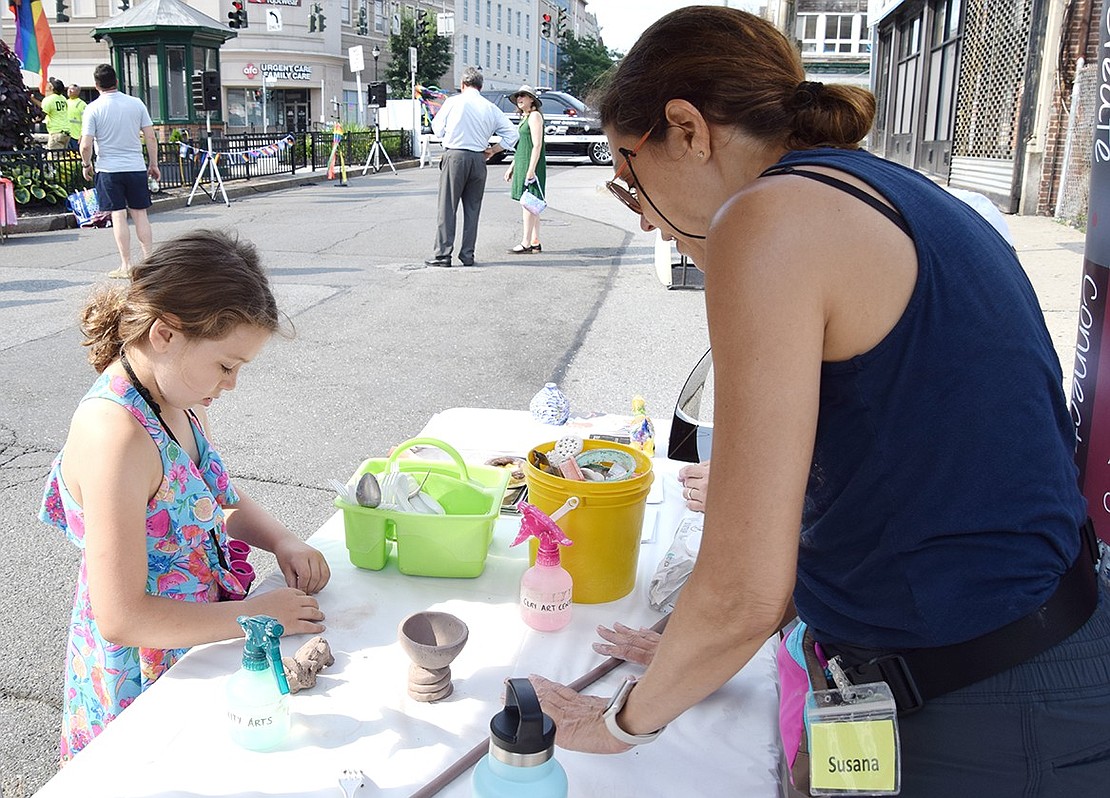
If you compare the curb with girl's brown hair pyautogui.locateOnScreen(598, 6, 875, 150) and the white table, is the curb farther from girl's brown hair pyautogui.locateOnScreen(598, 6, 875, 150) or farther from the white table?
girl's brown hair pyautogui.locateOnScreen(598, 6, 875, 150)

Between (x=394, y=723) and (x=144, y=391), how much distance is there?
79 cm

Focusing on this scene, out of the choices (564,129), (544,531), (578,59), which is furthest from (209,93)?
(578,59)

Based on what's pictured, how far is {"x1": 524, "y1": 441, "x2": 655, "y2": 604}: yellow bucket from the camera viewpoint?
5.96 feet

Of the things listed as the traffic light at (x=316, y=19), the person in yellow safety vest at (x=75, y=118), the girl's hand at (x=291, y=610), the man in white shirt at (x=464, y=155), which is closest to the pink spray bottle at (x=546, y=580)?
the girl's hand at (x=291, y=610)

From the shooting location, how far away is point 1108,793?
1130 mm

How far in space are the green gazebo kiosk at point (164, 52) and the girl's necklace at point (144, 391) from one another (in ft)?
68.1

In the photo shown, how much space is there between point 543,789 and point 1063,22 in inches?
518

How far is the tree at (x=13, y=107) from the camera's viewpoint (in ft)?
44.1

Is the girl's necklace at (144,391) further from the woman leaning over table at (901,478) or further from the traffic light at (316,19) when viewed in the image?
the traffic light at (316,19)

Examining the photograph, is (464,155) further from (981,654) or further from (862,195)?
(981,654)

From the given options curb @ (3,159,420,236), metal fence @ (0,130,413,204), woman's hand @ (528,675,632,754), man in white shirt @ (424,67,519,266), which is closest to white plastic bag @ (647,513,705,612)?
woman's hand @ (528,675,632,754)

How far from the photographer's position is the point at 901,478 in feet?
3.62

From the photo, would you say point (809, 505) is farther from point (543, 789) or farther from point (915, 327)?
point (543, 789)

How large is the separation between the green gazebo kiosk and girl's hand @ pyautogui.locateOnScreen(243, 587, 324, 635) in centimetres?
2101
